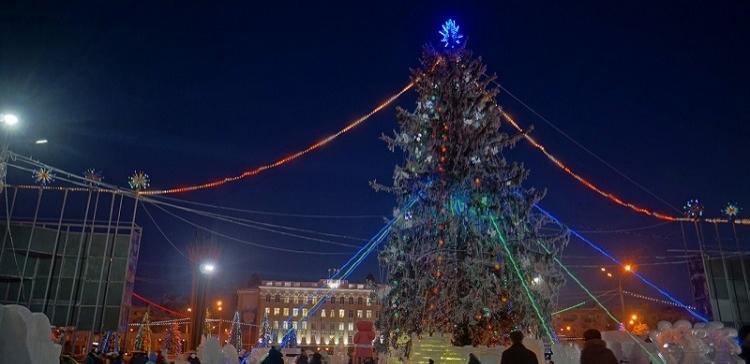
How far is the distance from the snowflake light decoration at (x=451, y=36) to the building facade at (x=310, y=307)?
88.8 m

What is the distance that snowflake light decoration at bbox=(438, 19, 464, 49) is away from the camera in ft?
58.2

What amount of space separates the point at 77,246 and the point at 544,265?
20.1 meters

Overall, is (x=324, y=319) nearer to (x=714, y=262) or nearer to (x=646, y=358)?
(x=714, y=262)

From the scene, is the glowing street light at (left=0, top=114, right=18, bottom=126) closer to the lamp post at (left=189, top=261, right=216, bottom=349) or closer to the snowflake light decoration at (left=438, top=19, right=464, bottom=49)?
the lamp post at (left=189, top=261, right=216, bottom=349)

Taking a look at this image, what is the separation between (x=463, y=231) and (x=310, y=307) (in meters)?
93.7

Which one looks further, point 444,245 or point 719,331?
point 444,245

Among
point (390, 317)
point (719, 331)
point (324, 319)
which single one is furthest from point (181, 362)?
point (324, 319)

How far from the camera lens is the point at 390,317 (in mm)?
16281

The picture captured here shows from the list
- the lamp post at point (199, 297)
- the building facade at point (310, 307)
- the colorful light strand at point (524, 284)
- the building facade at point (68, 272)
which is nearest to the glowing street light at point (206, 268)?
the lamp post at point (199, 297)

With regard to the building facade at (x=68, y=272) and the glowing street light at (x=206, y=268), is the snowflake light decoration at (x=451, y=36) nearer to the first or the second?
the glowing street light at (x=206, y=268)

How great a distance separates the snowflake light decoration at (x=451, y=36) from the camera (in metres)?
17.7

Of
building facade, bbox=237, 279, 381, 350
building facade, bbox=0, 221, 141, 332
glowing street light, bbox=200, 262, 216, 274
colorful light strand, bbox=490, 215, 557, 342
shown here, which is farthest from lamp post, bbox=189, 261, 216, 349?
building facade, bbox=237, 279, 381, 350

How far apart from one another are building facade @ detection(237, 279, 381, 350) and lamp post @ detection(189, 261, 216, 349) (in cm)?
8596

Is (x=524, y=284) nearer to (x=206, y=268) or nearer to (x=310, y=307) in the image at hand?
(x=206, y=268)
